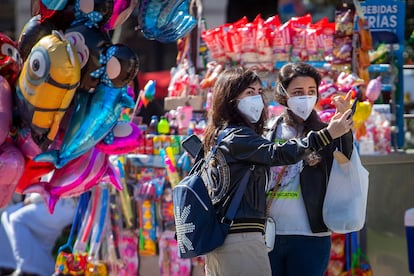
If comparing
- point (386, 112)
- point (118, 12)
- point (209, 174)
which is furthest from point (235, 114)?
point (386, 112)

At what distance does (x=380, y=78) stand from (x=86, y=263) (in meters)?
2.57

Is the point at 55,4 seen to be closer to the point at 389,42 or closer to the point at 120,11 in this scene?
the point at 120,11

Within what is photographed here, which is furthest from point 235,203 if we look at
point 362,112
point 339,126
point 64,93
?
point 362,112

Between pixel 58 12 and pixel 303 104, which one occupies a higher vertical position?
pixel 58 12

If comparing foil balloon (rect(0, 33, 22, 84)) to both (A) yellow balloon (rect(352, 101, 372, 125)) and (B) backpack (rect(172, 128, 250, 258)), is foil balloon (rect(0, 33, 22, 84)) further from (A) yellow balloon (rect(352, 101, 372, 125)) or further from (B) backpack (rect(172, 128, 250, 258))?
(A) yellow balloon (rect(352, 101, 372, 125))

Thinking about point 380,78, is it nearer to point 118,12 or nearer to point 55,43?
point 118,12

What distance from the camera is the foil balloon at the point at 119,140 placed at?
4566 millimetres

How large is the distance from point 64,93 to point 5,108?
34 cm

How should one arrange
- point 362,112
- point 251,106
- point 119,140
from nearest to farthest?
point 251,106 → point 119,140 → point 362,112

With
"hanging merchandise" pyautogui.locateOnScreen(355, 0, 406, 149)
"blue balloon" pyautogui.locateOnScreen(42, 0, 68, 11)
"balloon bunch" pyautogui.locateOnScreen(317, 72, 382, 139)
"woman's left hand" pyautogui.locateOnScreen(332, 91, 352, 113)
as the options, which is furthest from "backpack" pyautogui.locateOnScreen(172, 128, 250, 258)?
"hanging merchandise" pyautogui.locateOnScreen(355, 0, 406, 149)

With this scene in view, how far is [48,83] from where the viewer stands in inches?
163

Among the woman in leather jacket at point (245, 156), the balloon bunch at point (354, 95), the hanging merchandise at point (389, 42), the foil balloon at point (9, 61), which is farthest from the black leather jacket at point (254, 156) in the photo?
the hanging merchandise at point (389, 42)

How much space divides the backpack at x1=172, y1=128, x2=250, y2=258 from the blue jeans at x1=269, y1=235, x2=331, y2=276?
0.59m

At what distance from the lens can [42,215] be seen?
25.4 feet
